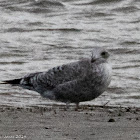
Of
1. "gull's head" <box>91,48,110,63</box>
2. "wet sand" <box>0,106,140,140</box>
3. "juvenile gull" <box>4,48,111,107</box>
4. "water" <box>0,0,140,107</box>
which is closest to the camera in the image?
"wet sand" <box>0,106,140,140</box>

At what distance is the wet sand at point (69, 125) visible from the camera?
19.2ft

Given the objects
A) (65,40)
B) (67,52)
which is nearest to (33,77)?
(67,52)

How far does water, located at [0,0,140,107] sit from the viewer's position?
10758 mm

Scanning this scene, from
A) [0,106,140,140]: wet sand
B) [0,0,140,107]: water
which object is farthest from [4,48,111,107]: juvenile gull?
[0,0,140,107]: water

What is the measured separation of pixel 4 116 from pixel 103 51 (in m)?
1.82

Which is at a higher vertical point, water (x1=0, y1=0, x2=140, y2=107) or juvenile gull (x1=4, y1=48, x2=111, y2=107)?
juvenile gull (x1=4, y1=48, x2=111, y2=107)

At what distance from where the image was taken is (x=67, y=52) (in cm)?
1390

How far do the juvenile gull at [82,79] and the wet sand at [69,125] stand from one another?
1.42 feet

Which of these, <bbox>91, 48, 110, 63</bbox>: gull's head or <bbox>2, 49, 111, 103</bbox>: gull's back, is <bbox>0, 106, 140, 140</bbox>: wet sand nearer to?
<bbox>2, 49, 111, 103</bbox>: gull's back

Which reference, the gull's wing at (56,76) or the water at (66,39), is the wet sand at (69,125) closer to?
the gull's wing at (56,76)

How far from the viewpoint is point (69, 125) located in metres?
6.51

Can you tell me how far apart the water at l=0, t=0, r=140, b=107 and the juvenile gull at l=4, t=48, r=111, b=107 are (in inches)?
42.2

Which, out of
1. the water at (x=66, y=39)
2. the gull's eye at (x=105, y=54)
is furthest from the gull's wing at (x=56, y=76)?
the water at (x=66, y=39)

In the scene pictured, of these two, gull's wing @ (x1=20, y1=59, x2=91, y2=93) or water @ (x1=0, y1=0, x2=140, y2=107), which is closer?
gull's wing @ (x1=20, y1=59, x2=91, y2=93)
